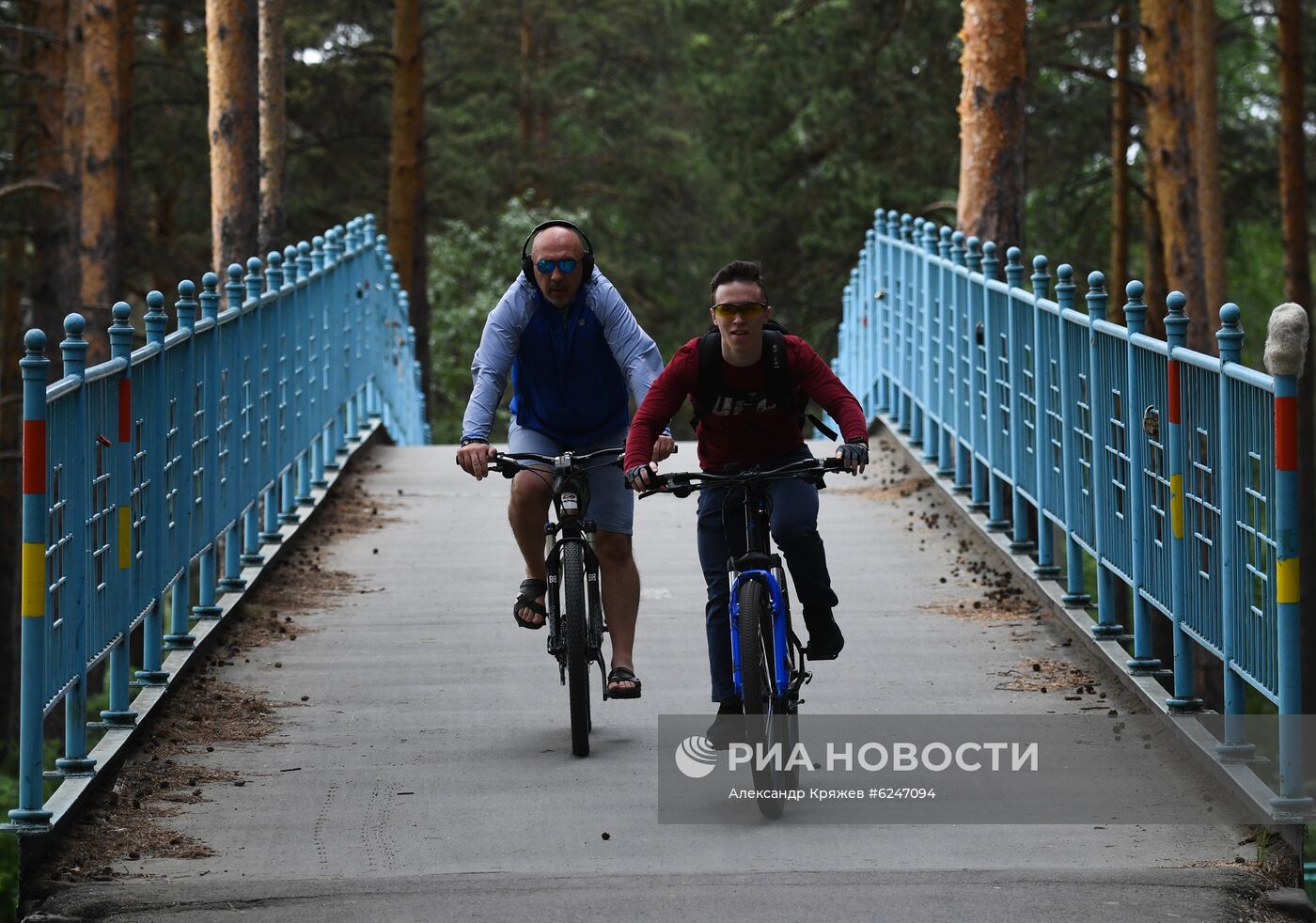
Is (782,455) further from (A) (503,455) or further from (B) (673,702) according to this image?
(B) (673,702)

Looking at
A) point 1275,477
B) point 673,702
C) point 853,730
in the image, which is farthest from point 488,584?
point 1275,477

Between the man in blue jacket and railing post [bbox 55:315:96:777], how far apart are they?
1.36 m

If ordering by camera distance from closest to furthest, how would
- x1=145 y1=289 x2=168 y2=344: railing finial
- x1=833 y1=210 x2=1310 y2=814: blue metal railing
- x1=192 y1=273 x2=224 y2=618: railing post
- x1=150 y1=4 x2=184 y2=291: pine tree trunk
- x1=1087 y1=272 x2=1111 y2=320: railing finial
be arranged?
1. x1=833 y1=210 x2=1310 y2=814: blue metal railing
2. x1=145 y1=289 x2=168 y2=344: railing finial
3. x1=1087 y1=272 x2=1111 y2=320: railing finial
4. x1=192 y1=273 x2=224 y2=618: railing post
5. x1=150 y1=4 x2=184 y2=291: pine tree trunk

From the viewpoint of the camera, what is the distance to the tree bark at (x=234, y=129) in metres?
17.6

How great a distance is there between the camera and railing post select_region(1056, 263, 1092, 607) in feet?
30.7

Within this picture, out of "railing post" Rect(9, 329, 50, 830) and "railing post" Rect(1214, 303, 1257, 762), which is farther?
"railing post" Rect(1214, 303, 1257, 762)

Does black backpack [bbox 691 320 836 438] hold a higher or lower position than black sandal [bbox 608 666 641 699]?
higher

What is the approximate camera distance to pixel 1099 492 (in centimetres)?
880

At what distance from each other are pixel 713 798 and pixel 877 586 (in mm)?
3971

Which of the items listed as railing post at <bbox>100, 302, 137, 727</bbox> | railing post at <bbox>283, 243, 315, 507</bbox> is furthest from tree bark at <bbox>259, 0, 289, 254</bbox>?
railing post at <bbox>100, 302, 137, 727</bbox>

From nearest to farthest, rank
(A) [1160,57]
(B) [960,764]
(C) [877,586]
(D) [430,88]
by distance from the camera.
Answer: (B) [960,764], (C) [877,586], (A) [1160,57], (D) [430,88]

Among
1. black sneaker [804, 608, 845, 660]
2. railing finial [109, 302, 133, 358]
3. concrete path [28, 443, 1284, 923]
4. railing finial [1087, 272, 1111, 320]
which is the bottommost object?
concrete path [28, 443, 1284, 923]

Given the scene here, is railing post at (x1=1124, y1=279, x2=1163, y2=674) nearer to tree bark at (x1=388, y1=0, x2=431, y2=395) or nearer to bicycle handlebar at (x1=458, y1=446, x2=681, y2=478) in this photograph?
bicycle handlebar at (x1=458, y1=446, x2=681, y2=478)

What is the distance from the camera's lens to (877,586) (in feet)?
35.4
